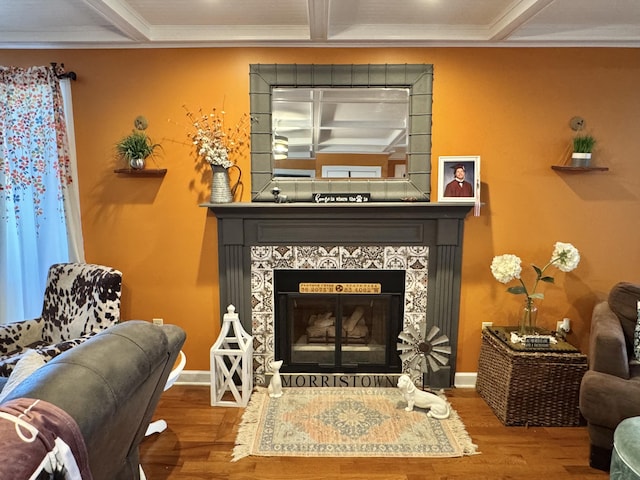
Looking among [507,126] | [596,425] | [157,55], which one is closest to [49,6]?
[157,55]

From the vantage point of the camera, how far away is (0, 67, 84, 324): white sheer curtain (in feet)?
8.74

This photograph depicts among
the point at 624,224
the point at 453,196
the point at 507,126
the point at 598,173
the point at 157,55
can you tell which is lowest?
the point at 624,224

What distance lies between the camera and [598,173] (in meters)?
2.77

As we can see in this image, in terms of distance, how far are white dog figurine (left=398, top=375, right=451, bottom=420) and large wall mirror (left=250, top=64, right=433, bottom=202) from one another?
4.19ft

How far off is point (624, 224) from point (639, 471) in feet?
6.40

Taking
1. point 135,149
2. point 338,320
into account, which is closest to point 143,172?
point 135,149

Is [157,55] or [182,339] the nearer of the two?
[182,339]

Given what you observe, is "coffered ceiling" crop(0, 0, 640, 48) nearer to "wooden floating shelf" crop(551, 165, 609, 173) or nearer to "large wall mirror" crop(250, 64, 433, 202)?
"large wall mirror" crop(250, 64, 433, 202)

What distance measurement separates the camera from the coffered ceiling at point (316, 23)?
7.46 ft

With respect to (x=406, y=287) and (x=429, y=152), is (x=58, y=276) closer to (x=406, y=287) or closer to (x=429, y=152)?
(x=406, y=287)

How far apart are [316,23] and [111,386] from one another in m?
2.21

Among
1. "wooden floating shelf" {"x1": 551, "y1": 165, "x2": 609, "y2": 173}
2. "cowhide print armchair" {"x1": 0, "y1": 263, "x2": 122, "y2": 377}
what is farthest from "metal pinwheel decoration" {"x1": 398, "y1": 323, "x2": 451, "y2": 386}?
"cowhide print armchair" {"x1": 0, "y1": 263, "x2": 122, "y2": 377}

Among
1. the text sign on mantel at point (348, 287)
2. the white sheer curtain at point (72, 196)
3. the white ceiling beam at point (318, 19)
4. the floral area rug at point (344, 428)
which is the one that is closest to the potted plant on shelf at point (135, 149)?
the white sheer curtain at point (72, 196)

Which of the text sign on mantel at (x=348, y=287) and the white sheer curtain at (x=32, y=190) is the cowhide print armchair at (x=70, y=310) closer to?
the white sheer curtain at (x=32, y=190)
